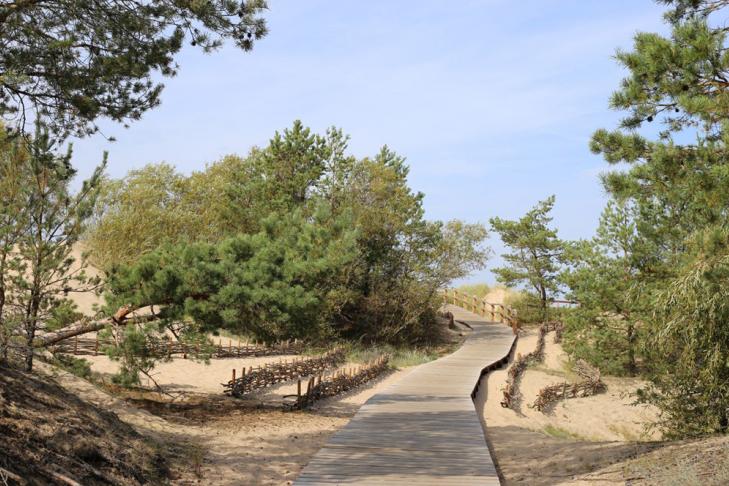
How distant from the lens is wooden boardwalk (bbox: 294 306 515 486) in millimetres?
7449

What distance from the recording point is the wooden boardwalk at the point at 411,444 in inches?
293

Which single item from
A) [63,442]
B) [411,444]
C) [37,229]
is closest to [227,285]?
[37,229]

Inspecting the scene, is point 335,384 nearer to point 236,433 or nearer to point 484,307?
point 236,433

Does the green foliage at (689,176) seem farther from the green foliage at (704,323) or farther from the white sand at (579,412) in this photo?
the white sand at (579,412)

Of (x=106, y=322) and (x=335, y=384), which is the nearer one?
(x=106, y=322)

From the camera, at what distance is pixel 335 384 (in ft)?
53.9

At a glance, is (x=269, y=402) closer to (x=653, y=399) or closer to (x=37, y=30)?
(x=653, y=399)

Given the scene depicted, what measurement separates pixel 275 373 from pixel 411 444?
9.43 meters

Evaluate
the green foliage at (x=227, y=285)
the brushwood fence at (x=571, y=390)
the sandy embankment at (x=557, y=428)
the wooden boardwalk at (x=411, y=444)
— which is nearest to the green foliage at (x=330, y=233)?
the green foliage at (x=227, y=285)

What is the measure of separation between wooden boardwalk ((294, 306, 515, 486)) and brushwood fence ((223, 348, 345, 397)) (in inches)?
147

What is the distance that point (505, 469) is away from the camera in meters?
9.35

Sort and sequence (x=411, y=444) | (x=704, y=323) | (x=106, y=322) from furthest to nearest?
(x=106, y=322)
(x=411, y=444)
(x=704, y=323)

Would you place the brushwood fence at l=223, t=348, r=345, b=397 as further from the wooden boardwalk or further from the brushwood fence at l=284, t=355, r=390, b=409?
the wooden boardwalk

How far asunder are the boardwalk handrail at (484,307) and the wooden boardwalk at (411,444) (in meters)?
19.9
